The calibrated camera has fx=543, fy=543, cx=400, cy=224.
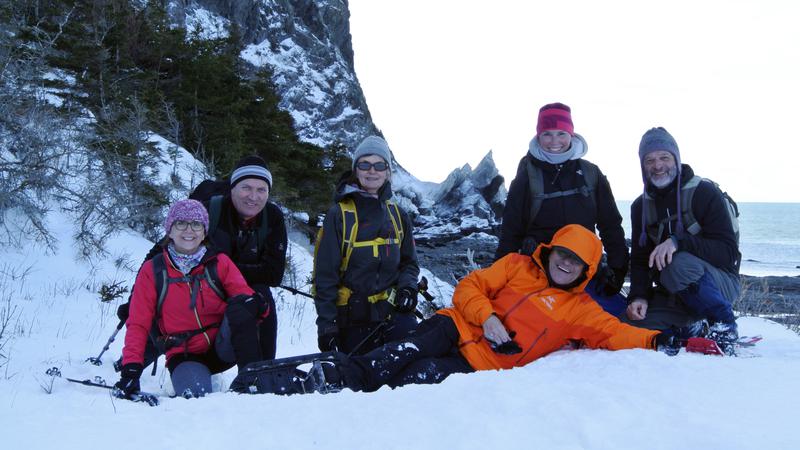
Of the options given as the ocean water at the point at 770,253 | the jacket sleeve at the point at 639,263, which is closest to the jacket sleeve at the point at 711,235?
the jacket sleeve at the point at 639,263

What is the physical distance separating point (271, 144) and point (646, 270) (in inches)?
620

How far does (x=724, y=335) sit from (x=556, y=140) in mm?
1732

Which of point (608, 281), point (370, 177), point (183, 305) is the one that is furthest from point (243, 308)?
point (608, 281)

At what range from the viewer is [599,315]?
345cm

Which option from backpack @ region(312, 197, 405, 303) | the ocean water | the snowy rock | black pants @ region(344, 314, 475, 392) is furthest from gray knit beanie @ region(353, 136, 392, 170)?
the snowy rock

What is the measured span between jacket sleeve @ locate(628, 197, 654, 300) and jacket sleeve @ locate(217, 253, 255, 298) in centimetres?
286

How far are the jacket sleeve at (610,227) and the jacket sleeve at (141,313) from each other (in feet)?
10.6

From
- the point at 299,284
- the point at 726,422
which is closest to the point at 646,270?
the point at 726,422

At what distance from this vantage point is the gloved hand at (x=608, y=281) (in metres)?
4.05

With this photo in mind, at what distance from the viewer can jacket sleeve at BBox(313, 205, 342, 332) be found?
387 centimetres

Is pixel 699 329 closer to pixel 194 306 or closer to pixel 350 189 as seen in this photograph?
pixel 350 189

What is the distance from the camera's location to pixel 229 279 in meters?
3.81

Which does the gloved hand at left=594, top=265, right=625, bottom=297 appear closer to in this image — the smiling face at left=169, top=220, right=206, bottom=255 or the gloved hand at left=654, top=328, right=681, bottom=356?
the gloved hand at left=654, top=328, right=681, bottom=356

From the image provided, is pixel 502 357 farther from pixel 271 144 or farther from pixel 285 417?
pixel 271 144
